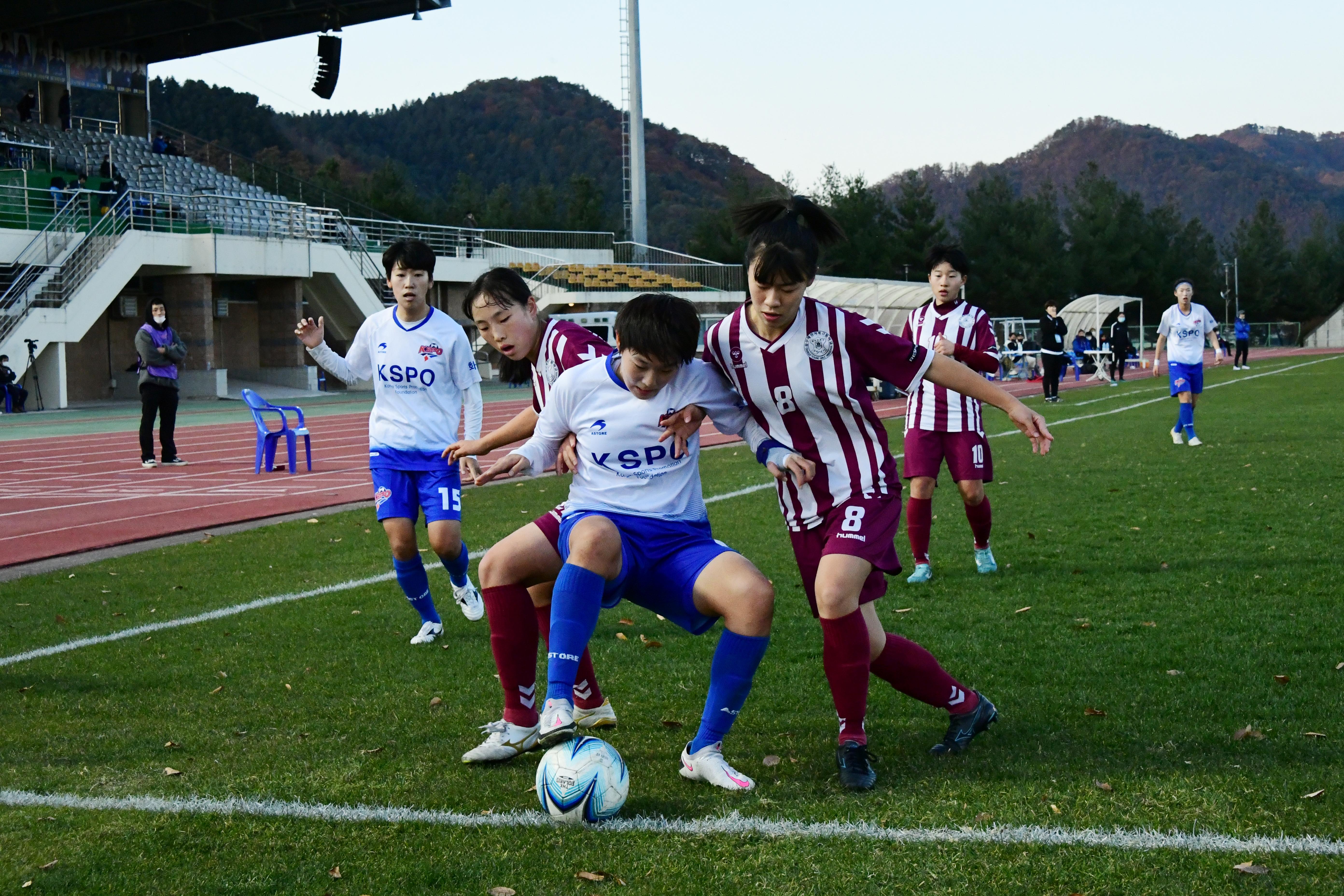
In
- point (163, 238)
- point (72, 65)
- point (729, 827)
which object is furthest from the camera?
point (72, 65)

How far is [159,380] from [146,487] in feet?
7.29

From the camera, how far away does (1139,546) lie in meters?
8.50

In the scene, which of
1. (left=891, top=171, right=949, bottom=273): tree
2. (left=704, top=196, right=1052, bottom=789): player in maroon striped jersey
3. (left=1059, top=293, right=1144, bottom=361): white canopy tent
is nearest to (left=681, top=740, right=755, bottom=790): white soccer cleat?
(left=704, top=196, right=1052, bottom=789): player in maroon striped jersey

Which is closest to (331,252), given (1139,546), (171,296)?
(171,296)

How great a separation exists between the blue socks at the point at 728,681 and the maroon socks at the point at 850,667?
22cm

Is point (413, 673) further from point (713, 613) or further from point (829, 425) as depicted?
point (829, 425)

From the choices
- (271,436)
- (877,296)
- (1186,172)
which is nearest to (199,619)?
(271,436)

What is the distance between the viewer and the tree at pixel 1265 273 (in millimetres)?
97125

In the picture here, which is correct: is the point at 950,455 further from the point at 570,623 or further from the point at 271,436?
the point at 271,436

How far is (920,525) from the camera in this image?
770 centimetres

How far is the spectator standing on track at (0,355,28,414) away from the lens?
92.4 ft

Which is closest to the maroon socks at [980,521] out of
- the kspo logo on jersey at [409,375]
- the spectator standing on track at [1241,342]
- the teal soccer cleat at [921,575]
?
the teal soccer cleat at [921,575]

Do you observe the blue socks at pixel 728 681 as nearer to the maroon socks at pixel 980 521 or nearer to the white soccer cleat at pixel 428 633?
the white soccer cleat at pixel 428 633

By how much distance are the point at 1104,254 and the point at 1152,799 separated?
89.7 metres
